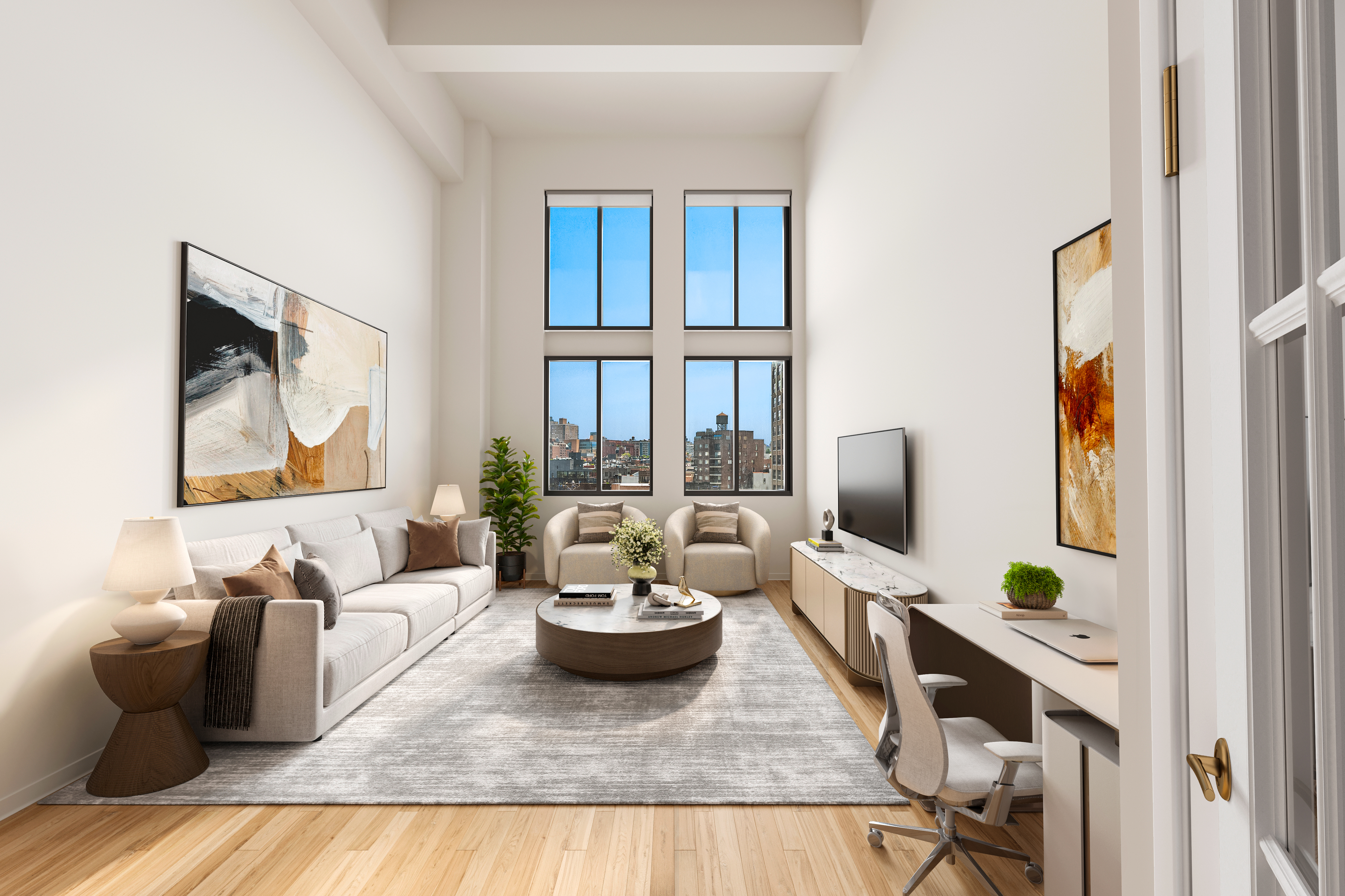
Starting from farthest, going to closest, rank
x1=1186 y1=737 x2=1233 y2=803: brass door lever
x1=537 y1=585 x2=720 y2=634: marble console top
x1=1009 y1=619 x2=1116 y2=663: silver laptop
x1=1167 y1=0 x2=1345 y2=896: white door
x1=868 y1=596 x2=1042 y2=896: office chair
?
x1=537 y1=585 x2=720 y2=634: marble console top, x1=1009 y1=619 x2=1116 y2=663: silver laptop, x1=868 y1=596 x2=1042 y2=896: office chair, x1=1186 y1=737 x2=1233 y2=803: brass door lever, x1=1167 y1=0 x2=1345 y2=896: white door

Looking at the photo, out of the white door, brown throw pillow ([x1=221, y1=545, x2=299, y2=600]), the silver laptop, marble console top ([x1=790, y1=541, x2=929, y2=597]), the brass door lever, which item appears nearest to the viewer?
the white door

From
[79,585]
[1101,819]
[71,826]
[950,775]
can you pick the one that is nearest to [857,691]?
[950,775]

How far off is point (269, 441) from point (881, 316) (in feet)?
13.3

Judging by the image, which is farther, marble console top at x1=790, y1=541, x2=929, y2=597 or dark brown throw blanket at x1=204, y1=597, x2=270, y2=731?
marble console top at x1=790, y1=541, x2=929, y2=597

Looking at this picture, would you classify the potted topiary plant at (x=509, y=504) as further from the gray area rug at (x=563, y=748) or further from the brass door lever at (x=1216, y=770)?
the brass door lever at (x=1216, y=770)

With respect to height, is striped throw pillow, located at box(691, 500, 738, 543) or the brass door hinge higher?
the brass door hinge

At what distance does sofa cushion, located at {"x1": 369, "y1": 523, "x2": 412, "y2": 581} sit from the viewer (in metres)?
4.67

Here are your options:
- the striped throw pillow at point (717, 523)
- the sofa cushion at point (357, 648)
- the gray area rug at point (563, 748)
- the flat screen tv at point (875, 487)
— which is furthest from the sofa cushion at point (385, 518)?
the flat screen tv at point (875, 487)

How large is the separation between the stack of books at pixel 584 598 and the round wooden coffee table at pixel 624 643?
0.56 feet

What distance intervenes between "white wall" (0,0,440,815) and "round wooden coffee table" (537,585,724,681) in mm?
1907

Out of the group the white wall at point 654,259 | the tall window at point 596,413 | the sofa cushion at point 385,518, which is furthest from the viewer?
the tall window at point 596,413

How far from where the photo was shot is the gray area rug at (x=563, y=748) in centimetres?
246

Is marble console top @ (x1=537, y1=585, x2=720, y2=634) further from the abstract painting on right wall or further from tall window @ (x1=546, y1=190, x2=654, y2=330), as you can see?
tall window @ (x1=546, y1=190, x2=654, y2=330)

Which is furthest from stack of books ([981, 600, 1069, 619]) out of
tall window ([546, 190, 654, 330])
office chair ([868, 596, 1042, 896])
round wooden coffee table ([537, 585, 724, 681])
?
tall window ([546, 190, 654, 330])
